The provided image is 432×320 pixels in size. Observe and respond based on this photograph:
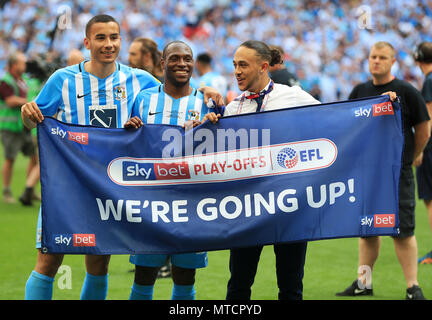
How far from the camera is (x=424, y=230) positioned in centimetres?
809

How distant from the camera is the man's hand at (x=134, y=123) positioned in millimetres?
3904

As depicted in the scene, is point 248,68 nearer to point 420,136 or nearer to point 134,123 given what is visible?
point 134,123

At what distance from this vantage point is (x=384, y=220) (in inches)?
153

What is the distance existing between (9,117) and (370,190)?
716cm

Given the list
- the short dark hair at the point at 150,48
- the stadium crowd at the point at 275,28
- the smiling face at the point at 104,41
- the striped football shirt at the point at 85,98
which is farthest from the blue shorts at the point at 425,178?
the stadium crowd at the point at 275,28

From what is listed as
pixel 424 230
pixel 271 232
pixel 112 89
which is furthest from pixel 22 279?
pixel 424 230

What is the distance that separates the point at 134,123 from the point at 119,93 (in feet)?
1.15

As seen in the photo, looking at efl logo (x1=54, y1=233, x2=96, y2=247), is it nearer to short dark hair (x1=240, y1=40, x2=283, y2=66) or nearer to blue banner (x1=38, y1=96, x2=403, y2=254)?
blue banner (x1=38, y1=96, x2=403, y2=254)

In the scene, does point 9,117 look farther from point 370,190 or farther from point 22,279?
point 370,190

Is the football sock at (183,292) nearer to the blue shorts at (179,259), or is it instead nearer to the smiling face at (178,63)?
the blue shorts at (179,259)

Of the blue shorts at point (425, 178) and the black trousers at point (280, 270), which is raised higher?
the blue shorts at point (425, 178)

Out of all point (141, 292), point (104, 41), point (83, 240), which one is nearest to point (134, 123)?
point (104, 41)

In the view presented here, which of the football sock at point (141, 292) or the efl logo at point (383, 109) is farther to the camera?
the football sock at point (141, 292)

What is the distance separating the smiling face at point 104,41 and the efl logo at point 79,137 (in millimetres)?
497
